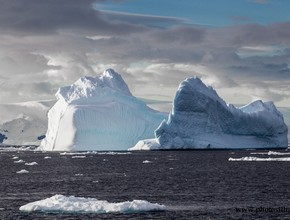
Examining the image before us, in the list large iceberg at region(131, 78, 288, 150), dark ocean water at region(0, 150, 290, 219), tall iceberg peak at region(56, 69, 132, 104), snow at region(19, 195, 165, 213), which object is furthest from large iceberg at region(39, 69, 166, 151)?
snow at region(19, 195, 165, 213)

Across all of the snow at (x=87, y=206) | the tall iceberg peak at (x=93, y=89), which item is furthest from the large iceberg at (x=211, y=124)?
the snow at (x=87, y=206)

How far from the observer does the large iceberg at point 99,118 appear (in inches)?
4877

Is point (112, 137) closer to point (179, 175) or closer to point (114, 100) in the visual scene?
point (114, 100)

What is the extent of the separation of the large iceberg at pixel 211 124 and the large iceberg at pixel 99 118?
16.4 feet

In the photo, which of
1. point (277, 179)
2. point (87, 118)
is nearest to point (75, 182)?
point (277, 179)

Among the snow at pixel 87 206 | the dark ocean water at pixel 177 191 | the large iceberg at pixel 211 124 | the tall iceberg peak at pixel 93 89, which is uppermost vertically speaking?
the tall iceberg peak at pixel 93 89

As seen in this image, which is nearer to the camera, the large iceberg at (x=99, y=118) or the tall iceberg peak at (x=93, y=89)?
the large iceberg at (x=99, y=118)

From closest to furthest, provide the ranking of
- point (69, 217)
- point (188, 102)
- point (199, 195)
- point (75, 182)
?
point (69, 217)
point (199, 195)
point (75, 182)
point (188, 102)

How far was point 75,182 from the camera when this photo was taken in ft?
188

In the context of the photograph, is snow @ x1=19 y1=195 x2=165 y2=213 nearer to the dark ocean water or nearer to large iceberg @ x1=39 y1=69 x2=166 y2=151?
the dark ocean water

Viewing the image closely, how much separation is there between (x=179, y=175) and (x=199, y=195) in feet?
67.7

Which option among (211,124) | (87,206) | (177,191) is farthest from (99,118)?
(87,206)

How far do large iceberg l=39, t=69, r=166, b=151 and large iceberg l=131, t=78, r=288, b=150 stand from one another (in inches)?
196

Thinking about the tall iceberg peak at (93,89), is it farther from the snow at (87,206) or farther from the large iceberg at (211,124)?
the snow at (87,206)
